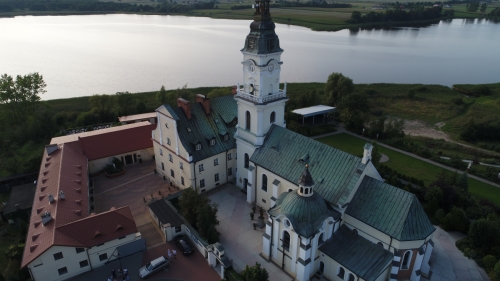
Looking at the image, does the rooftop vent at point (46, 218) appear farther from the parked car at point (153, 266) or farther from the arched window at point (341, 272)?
the arched window at point (341, 272)

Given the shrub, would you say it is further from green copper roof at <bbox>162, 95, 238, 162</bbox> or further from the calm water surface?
the calm water surface

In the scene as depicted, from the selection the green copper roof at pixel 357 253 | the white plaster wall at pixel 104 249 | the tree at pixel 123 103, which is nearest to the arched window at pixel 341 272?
the green copper roof at pixel 357 253

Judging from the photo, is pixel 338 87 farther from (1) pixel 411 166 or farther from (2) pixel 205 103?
(2) pixel 205 103

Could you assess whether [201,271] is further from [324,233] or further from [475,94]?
[475,94]

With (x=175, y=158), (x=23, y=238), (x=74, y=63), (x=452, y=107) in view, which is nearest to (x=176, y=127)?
(x=175, y=158)

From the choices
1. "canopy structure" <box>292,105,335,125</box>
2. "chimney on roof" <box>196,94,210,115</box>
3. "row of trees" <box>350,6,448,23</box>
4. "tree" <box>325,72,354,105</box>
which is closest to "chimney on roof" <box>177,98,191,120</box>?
"chimney on roof" <box>196,94,210,115</box>

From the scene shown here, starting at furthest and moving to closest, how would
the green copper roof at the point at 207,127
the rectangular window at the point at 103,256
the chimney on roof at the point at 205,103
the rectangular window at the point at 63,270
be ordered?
the chimney on roof at the point at 205,103 < the green copper roof at the point at 207,127 < the rectangular window at the point at 103,256 < the rectangular window at the point at 63,270
